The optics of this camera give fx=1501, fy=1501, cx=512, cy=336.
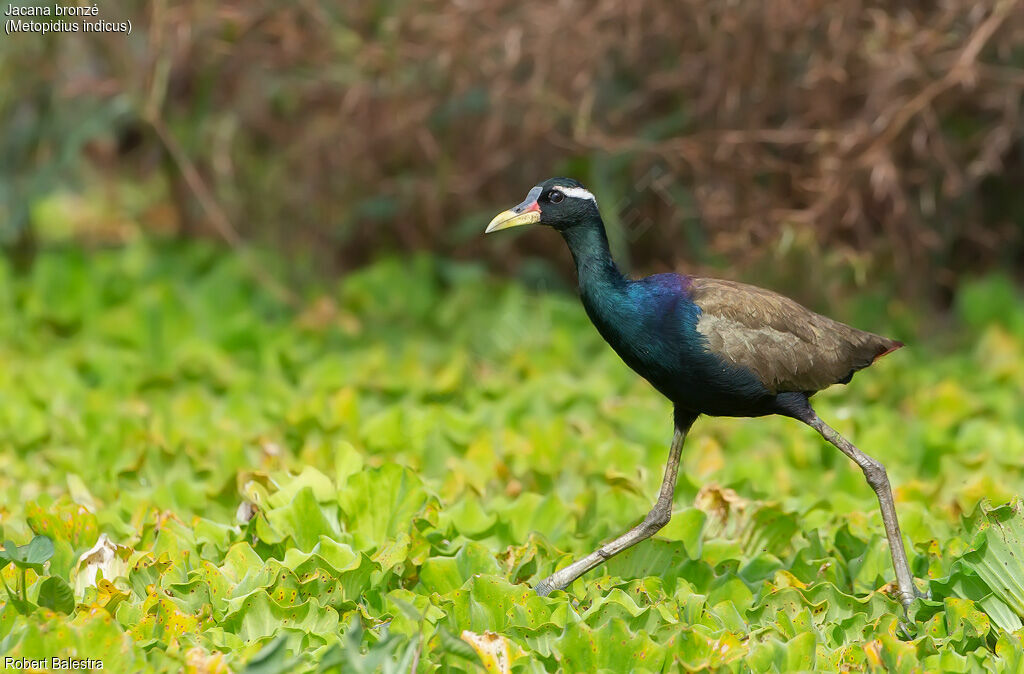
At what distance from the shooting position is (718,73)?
7.51 meters

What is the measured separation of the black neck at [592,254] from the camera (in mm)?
4438

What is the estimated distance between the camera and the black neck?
444 centimetres

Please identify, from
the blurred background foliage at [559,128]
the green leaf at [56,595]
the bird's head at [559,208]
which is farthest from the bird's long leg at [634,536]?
the blurred background foliage at [559,128]

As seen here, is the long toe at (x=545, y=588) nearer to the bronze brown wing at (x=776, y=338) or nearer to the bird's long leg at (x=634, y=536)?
the bird's long leg at (x=634, y=536)

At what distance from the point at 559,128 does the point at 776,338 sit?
3864 mm

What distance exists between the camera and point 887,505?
14.5 feet

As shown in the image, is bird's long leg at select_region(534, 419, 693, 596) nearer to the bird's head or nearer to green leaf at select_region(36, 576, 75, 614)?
the bird's head

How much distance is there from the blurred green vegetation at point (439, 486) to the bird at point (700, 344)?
0.68 ft

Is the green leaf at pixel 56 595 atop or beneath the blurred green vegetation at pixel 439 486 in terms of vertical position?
atop

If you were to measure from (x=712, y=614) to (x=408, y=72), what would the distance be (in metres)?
4.77

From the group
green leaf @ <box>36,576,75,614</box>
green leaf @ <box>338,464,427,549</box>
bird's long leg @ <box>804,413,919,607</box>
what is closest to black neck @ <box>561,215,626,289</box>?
bird's long leg @ <box>804,413,919,607</box>

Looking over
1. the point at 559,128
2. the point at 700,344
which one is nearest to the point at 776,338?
the point at 700,344

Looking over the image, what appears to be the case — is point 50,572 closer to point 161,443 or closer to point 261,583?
point 261,583

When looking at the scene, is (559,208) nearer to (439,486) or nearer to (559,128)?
(439,486)
